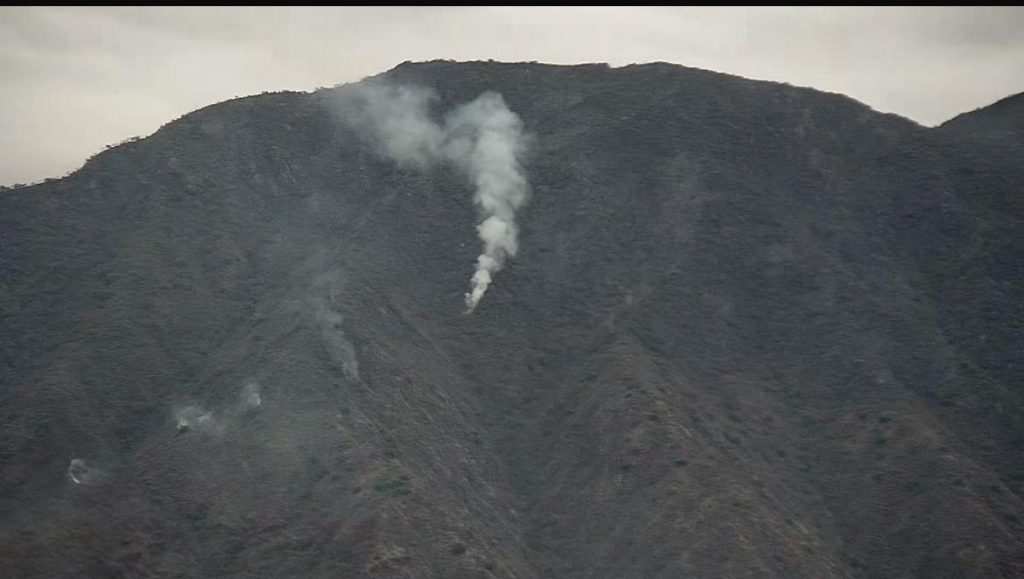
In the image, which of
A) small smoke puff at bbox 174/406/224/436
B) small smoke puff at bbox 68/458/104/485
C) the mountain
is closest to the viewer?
the mountain

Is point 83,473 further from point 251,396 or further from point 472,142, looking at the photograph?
point 472,142

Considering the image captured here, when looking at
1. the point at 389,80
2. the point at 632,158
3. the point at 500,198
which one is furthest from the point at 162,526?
the point at 389,80

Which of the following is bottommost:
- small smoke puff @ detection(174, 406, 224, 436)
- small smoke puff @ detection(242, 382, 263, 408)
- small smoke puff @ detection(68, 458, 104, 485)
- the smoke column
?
small smoke puff @ detection(68, 458, 104, 485)

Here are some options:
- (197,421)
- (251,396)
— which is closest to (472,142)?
(251,396)

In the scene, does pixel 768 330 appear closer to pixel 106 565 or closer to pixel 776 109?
pixel 776 109

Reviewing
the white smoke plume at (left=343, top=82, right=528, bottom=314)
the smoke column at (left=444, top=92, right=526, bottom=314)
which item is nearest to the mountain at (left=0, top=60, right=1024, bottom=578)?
the smoke column at (left=444, top=92, right=526, bottom=314)

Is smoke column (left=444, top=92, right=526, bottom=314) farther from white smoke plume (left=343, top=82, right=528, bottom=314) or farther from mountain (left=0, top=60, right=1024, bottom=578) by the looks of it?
mountain (left=0, top=60, right=1024, bottom=578)
